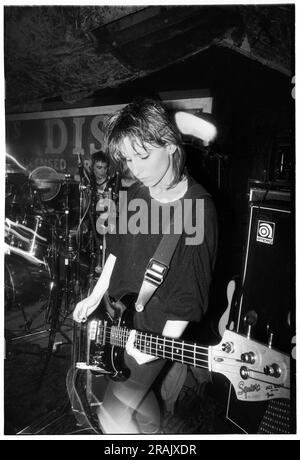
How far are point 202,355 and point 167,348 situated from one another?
0.55 feet

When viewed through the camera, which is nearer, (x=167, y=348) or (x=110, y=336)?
(x=167, y=348)

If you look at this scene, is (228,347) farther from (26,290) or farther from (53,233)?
(26,290)

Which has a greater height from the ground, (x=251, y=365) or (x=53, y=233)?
(x=53, y=233)

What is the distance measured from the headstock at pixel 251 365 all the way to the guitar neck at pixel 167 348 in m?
0.09

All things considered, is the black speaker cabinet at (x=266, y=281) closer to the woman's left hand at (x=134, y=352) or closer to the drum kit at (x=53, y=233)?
the woman's left hand at (x=134, y=352)

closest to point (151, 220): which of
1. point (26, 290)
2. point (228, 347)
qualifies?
point (228, 347)

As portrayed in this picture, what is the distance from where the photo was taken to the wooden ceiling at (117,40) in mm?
1695

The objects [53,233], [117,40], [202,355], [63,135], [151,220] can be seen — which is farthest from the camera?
[63,135]

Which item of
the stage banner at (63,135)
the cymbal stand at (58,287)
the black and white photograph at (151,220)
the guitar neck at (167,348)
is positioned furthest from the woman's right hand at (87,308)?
the stage banner at (63,135)

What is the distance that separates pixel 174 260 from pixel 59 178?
1.13m

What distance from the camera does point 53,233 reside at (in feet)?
7.35

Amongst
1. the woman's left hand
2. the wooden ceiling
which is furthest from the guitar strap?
the wooden ceiling

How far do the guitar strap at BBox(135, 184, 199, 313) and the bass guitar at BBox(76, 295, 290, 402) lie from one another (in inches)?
2.7

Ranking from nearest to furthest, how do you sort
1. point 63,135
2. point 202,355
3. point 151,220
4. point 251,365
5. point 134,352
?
point 251,365 → point 202,355 → point 134,352 → point 151,220 → point 63,135
